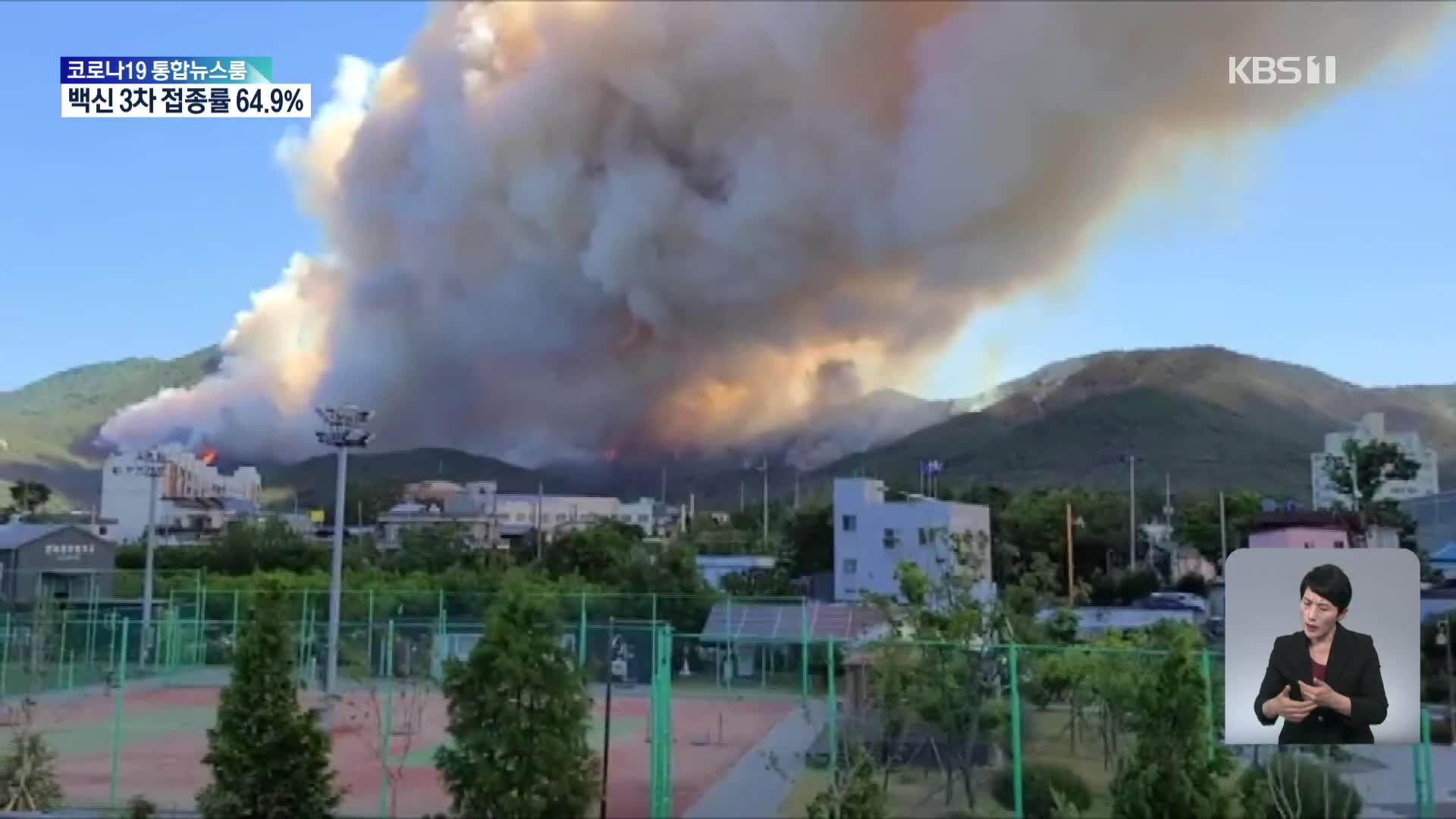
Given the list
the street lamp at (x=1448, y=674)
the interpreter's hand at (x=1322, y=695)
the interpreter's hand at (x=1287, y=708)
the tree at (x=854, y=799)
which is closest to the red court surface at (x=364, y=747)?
the tree at (x=854, y=799)

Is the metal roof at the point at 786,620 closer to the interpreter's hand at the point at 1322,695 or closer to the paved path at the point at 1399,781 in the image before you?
the paved path at the point at 1399,781

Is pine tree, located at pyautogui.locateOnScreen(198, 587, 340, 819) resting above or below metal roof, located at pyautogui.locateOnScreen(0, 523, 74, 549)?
below

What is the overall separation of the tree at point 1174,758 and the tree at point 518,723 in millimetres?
3634

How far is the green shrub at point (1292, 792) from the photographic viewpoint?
8.66 meters

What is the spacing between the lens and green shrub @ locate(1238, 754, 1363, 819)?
8.66m

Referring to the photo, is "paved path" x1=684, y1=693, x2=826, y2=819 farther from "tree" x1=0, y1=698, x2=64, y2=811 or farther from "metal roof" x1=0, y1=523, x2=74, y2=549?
"metal roof" x1=0, y1=523, x2=74, y2=549

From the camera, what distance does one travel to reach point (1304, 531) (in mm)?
32750

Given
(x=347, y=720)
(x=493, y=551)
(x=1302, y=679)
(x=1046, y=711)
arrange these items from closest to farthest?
(x=1302, y=679) < (x=1046, y=711) < (x=347, y=720) < (x=493, y=551)

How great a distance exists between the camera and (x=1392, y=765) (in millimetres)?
14164

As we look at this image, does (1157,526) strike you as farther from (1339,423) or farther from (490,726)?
(490,726)

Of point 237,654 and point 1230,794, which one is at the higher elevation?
point 237,654

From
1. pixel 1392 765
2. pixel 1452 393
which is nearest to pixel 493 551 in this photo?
pixel 1392 765

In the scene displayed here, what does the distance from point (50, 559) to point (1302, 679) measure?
110ft

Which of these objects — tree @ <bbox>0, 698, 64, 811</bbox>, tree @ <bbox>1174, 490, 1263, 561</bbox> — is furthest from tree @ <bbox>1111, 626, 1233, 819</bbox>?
tree @ <bbox>1174, 490, 1263, 561</bbox>
